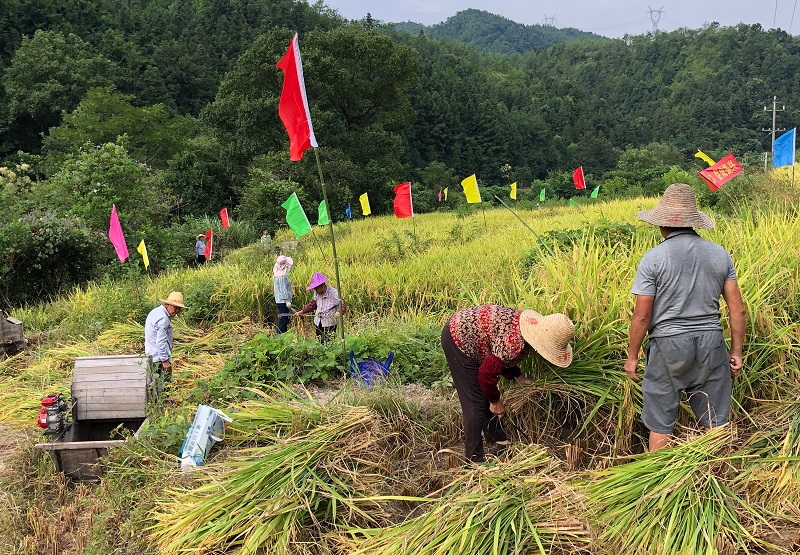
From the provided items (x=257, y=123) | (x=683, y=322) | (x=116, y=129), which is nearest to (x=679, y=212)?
(x=683, y=322)

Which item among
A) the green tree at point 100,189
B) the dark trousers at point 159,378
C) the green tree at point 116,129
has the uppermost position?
the green tree at point 116,129

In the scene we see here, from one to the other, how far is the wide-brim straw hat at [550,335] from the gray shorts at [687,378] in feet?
1.45

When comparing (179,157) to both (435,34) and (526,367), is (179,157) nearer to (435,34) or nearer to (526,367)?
(526,367)

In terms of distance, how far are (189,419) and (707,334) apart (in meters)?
3.46

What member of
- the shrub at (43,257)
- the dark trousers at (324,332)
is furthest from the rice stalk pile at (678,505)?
the shrub at (43,257)

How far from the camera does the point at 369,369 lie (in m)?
5.05

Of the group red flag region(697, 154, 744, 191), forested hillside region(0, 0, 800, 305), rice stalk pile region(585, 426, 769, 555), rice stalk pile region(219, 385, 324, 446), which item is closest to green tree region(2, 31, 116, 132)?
forested hillside region(0, 0, 800, 305)

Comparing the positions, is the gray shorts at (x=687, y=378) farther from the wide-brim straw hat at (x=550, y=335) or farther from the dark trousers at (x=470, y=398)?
the dark trousers at (x=470, y=398)

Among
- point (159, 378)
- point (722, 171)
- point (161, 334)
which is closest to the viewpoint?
point (159, 378)

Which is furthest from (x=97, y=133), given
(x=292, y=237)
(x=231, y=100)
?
(x=292, y=237)

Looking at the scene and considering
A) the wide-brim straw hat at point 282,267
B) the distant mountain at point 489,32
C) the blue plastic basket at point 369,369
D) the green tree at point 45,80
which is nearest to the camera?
the blue plastic basket at point 369,369

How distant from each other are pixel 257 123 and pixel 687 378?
28.8m

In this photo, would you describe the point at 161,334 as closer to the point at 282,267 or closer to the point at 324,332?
the point at 324,332

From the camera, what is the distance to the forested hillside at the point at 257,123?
46.8 feet
